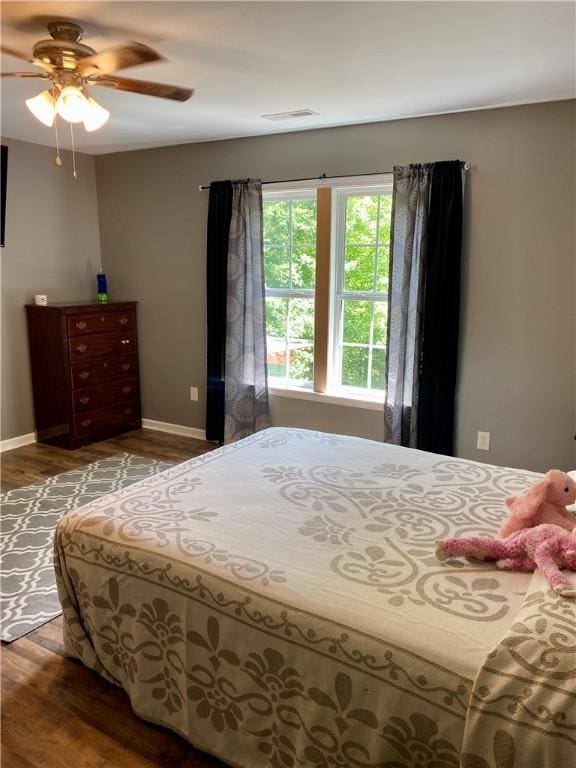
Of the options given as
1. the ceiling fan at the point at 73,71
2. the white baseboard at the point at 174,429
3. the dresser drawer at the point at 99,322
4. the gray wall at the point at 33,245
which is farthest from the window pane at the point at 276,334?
the ceiling fan at the point at 73,71

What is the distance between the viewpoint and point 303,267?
4039mm

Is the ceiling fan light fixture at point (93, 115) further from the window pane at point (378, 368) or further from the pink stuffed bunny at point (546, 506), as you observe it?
the window pane at point (378, 368)

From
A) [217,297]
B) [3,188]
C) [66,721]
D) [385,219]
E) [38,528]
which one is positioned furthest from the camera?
[217,297]

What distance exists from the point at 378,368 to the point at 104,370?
2.24 m

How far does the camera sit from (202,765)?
161 cm

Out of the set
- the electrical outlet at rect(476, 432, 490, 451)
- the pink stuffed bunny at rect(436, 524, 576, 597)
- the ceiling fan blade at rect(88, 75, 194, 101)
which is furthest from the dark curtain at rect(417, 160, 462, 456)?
the pink stuffed bunny at rect(436, 524, 576, 597)

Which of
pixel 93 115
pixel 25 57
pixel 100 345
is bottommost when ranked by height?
pixel 100 345

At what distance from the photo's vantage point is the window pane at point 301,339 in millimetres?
4102

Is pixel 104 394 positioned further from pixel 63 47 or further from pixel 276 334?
pixel 63 47

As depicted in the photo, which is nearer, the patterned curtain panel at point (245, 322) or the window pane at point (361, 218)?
the window pane at point (361, 218)

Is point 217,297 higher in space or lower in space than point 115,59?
lower

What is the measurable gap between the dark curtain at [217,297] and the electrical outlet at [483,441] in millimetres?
1982

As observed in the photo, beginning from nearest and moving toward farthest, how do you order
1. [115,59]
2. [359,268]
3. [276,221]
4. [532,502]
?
[532,502] < [115,59] < [359,268] < [276,221]

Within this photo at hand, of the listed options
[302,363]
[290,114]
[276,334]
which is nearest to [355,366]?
[302,363]
